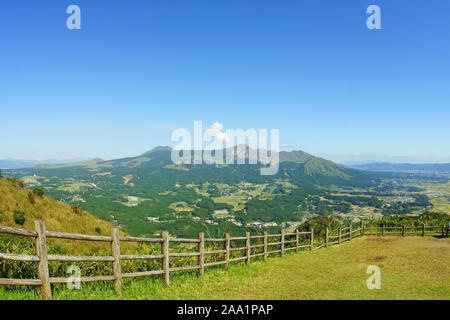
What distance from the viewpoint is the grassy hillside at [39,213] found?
29.2 m

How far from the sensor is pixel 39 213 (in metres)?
32.5

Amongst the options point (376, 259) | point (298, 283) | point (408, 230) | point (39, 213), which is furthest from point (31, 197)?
point (408, 230)

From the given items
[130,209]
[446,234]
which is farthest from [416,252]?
[130,209]

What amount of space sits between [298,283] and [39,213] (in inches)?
1332

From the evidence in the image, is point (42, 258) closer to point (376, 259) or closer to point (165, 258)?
point (165, 258)

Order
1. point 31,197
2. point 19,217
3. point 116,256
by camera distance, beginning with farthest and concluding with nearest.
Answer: point 31,197 → point 19,217 → point 116,256

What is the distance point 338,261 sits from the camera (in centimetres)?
1381

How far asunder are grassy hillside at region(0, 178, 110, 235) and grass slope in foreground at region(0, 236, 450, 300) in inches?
1032

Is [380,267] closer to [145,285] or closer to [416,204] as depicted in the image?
[145,285]

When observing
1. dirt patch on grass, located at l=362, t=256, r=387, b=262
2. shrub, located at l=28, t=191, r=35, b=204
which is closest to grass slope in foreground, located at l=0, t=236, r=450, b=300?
dirt patch on grass, located at l=362, t=256, r=387, b=262

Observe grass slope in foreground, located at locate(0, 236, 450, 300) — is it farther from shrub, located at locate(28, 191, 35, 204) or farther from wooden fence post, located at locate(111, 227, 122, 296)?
shrub, located at locate(28, 191, 35, 204)

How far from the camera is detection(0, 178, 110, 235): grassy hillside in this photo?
29.2m

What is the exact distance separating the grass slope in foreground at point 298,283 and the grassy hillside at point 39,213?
26.2 meters
